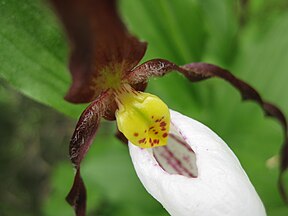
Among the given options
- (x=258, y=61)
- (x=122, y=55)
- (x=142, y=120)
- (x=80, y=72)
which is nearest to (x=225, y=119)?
(x=258, y=61)

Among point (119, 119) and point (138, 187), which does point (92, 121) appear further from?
point (138, 187)

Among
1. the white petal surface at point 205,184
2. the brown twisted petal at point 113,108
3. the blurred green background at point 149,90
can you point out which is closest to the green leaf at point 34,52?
the blurred green background at point 149,90

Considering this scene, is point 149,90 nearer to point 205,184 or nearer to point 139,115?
point 139,115

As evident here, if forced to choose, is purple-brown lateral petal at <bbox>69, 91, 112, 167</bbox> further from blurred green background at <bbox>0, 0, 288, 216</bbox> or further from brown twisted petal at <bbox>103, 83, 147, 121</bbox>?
blurred green background at <bbox>0, 0, 288, 216</bbox>

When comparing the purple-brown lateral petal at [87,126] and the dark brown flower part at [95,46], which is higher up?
the dark brown flower part at [95,46]

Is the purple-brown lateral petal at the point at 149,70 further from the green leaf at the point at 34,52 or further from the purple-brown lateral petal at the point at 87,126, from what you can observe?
the green leaf at the point at 34,52
